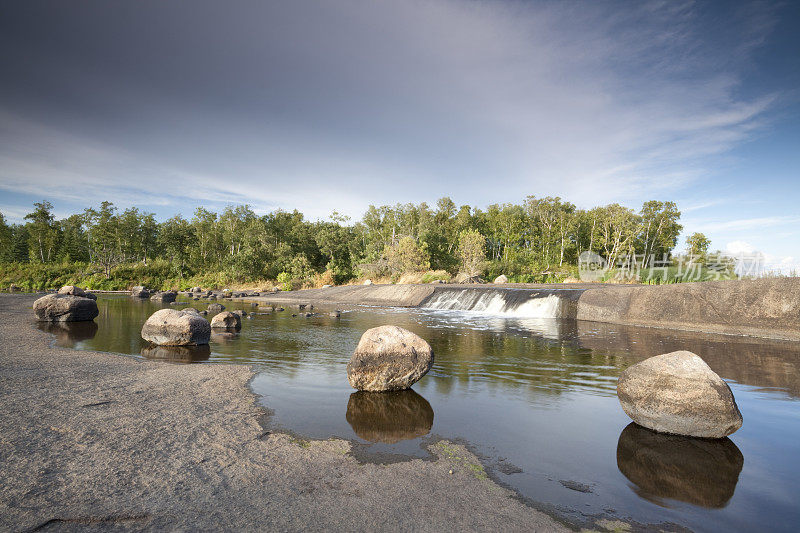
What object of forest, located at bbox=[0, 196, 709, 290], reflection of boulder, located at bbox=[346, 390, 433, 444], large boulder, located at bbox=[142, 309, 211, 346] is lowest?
reflection of boulder, located at bbox=[346, 390, 433, 444]

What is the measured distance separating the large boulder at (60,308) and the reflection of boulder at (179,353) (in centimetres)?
896

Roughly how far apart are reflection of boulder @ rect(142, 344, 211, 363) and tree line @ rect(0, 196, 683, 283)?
113 ft

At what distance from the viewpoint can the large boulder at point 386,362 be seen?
779cm

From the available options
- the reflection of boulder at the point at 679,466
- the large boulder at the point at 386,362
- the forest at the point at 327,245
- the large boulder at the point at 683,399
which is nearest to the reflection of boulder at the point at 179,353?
the large boulder at the point at 386,362

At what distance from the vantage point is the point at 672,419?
234 inches

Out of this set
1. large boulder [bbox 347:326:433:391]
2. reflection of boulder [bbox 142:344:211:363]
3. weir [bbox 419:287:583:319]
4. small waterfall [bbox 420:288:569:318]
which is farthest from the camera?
small waterfall [bbox 420:288:569:318]

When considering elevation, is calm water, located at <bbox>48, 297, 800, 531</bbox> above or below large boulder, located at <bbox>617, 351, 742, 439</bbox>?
below

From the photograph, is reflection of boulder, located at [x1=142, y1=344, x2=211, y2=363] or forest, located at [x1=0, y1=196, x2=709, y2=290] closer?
reflection of boulder, located at [x1=142, y1=344, x2=211, y2=363]

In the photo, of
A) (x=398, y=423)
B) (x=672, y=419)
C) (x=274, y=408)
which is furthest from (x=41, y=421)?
(x=672, y=419)

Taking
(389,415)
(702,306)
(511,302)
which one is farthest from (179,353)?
(702,306)

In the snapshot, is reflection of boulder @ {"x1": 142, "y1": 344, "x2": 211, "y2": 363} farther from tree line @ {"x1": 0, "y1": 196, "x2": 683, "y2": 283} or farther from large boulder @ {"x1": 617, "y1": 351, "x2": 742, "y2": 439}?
tree line @ {"x1": 0, "y1": 196, "x2": 683, "y2": 283}

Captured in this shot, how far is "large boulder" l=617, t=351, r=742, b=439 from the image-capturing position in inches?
227

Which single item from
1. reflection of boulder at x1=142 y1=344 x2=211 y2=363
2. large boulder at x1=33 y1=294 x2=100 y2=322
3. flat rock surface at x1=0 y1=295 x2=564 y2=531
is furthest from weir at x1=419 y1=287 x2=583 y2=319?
large boulder at x1=33 y1=294 x2=100 y2=322

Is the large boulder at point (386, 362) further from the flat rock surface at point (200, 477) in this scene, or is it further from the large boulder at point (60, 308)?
the large boulder at point (60, 308)
